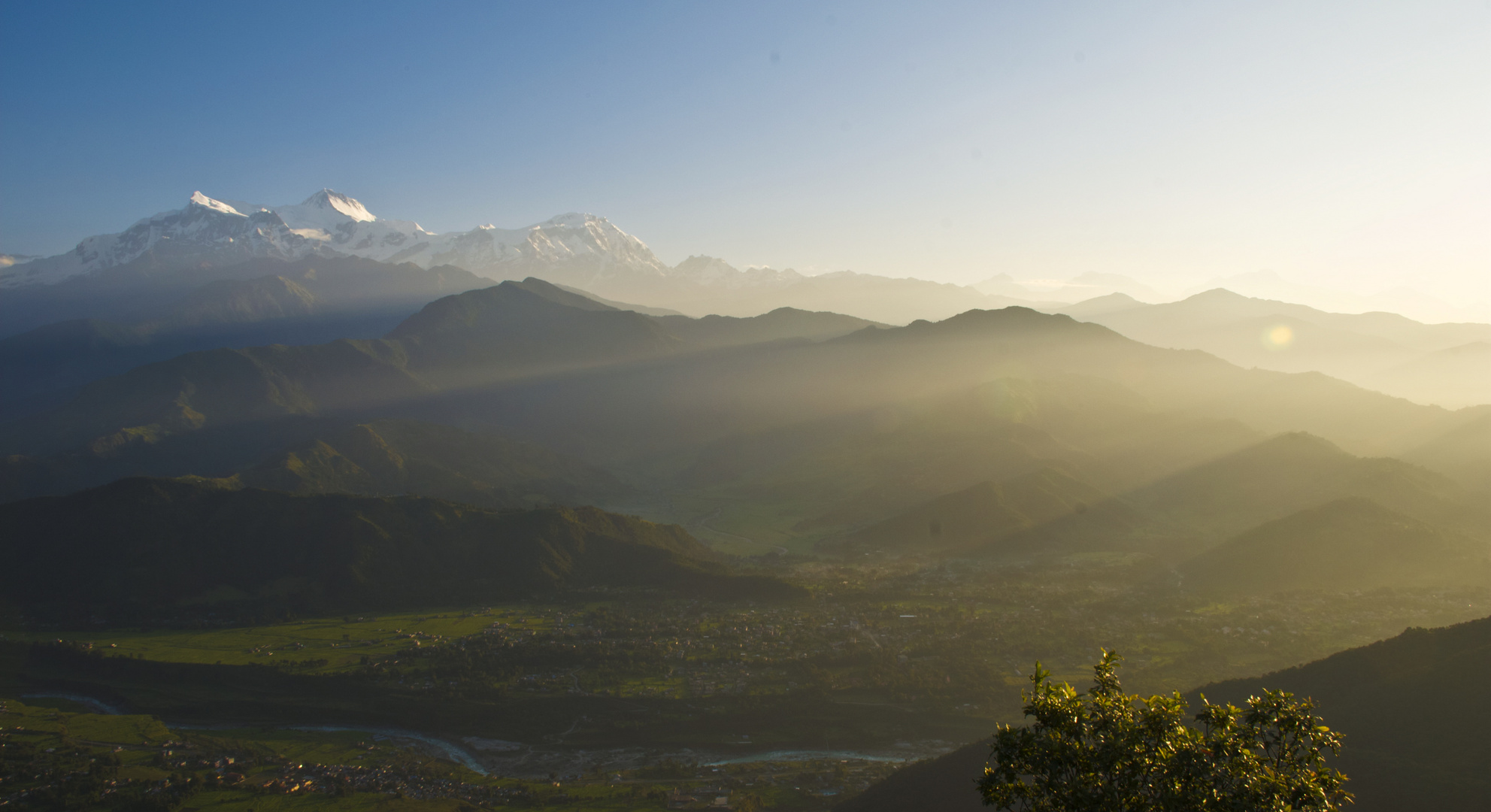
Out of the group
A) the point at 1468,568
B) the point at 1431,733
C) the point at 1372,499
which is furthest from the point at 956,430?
the point at 1431,733

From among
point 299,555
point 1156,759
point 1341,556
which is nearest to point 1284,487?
point 1341,556

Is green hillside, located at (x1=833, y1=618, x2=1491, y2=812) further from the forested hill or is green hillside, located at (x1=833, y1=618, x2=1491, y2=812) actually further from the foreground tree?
the forested hill

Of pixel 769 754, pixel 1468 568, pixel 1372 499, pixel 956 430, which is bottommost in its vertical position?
pixel 769 754

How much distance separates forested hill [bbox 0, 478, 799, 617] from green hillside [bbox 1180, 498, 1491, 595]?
208 feet

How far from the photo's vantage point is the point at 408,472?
581 feet

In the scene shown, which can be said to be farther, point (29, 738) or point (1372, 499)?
point (1372, 499)

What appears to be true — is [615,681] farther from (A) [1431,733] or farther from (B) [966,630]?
(A) [1431,733]

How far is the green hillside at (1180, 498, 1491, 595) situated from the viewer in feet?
345

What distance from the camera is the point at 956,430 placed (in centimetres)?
19912

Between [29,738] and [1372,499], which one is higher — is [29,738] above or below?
below

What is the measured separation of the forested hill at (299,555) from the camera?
108562 millimetres

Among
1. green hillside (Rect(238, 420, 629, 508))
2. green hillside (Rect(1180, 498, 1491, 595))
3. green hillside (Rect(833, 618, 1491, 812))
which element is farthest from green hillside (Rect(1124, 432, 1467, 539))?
green hillside (Rect(238, 420, 629, 508))

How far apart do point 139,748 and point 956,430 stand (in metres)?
170

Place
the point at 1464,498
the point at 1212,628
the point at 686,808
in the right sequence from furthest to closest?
the point at 1464,498 < the point at 1212,628 < the point at 686,808
